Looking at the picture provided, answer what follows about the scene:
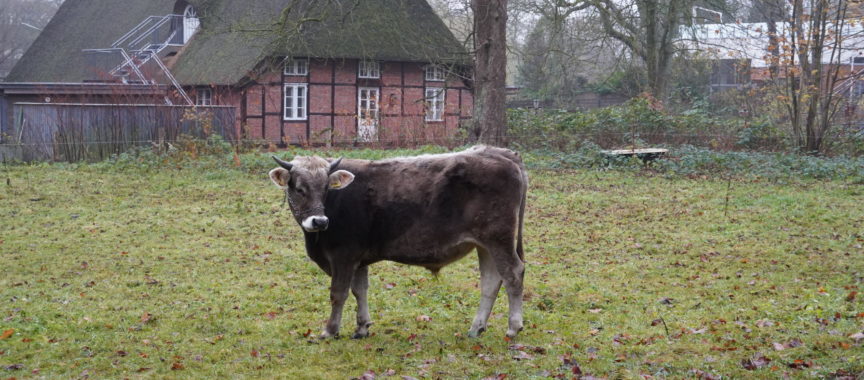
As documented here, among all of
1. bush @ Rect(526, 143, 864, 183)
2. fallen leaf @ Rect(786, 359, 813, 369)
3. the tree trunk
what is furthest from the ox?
the tree trunk

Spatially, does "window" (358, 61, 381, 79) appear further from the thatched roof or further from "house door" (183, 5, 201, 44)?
"house door" (183, 5, 201, 44)

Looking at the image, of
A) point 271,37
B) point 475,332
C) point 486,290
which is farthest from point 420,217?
point 271,37

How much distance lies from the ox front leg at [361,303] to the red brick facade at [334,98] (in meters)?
20.9

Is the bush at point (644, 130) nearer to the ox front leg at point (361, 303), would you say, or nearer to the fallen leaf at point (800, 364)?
the ox front leg at point (361, 303)

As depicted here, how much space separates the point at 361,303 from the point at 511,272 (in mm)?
1335

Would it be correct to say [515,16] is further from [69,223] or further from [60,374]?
[60,374]

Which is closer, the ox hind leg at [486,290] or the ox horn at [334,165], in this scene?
the ox horn at [334,165]

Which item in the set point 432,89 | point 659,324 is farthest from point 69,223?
point 432,89

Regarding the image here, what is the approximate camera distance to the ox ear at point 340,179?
7004 millimetres

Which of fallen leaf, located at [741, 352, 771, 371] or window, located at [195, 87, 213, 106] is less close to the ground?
window, located at [195, 87, 213, 106]

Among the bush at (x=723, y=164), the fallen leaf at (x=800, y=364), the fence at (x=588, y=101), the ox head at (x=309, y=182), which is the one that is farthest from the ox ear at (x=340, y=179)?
the fence at (x=588, y=101)

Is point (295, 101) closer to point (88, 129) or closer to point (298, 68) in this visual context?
point (298, 68)

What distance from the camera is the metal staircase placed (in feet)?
111

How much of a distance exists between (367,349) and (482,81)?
50.2 feet
